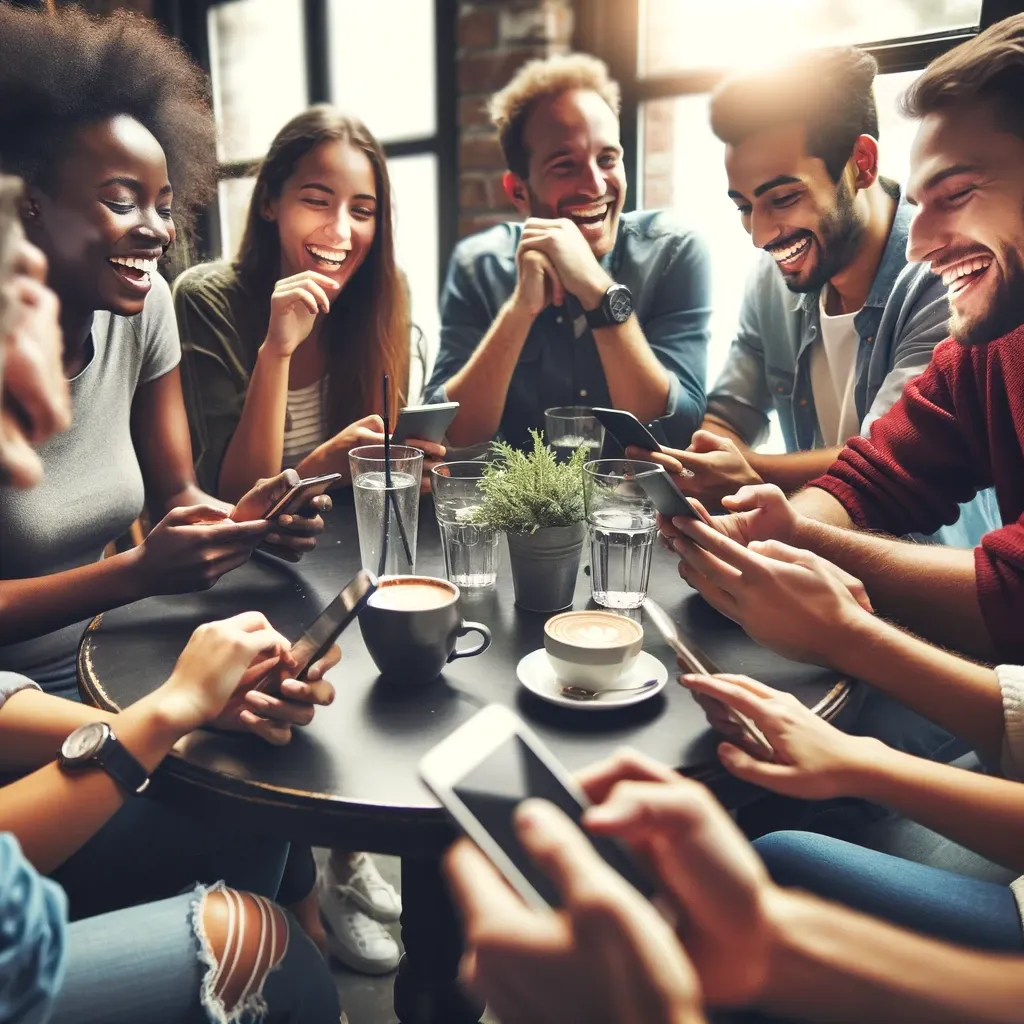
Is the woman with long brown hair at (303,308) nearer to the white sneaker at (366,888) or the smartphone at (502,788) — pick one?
the white sneaker at (366,888)

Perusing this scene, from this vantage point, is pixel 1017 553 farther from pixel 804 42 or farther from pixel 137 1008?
pixel 804 42

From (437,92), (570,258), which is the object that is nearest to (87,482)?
(570,258)

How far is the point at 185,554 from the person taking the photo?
3.92ft

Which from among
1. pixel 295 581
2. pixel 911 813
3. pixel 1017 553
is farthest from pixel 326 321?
pixel 911 813

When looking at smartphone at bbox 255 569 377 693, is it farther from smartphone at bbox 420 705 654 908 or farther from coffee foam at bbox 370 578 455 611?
smartphone at bbox 420 705 654 908

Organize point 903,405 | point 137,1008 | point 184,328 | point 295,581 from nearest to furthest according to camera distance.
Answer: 1. point 137,1008
2. point 295,581
3. point 903,405
4. point 184,328

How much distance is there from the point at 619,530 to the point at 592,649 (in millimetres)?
265

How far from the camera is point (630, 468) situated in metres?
1.23

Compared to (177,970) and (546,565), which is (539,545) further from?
(177,970)

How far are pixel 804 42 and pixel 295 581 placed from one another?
1.69 meters

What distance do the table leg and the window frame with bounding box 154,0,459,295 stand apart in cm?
164

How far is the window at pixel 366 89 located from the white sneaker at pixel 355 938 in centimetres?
129

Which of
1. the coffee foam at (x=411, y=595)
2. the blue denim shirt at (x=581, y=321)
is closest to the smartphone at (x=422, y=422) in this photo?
the coffee foam at (x=411, y=595)

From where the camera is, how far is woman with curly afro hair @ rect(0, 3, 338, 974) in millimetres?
1146
